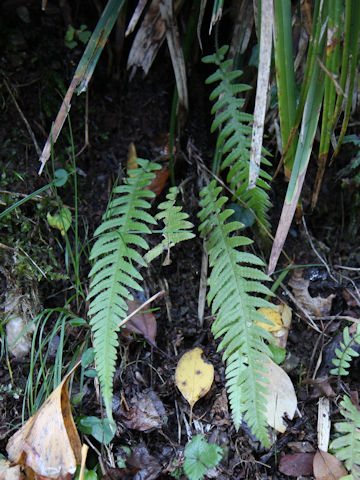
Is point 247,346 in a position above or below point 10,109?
below

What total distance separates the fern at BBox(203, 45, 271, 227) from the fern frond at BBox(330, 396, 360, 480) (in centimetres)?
83

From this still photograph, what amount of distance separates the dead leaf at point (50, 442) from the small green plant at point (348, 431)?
918mm

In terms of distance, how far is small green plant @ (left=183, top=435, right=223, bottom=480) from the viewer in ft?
4.90

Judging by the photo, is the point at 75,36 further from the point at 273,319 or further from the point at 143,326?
the point at 273,319

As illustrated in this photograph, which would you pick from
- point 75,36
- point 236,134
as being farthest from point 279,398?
point 75,36

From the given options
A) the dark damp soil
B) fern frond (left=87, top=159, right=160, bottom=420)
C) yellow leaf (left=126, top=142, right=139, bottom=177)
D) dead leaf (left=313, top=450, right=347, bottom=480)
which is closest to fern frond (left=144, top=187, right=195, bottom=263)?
fern frond (left=87, top=159, right=160, bottom=420)

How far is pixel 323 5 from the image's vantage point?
156 cm

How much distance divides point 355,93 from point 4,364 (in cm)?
194

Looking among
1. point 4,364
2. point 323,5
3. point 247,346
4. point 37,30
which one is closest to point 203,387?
point 247,346

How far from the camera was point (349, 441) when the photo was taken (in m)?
1.59

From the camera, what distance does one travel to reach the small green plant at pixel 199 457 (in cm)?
149

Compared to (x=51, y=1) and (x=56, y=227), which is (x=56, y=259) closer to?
(x=56, y=227)

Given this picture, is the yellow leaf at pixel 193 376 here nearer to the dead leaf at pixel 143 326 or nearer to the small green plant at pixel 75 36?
the dead leaf at pixel 143 326

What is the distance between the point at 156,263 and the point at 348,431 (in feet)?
3.35
